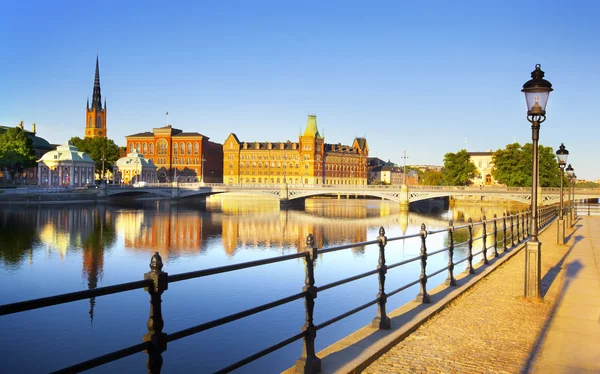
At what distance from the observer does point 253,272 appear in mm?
22234

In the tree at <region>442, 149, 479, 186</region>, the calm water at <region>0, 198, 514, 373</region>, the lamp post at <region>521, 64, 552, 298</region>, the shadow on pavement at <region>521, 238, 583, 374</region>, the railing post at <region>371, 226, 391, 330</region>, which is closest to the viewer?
the shadow on pavement at <region>521, 238, 583, 374</region>

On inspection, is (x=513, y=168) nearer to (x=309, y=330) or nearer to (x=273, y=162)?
(x=273, y=162)

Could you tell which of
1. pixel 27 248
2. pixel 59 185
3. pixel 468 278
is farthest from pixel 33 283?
pixel 59 185

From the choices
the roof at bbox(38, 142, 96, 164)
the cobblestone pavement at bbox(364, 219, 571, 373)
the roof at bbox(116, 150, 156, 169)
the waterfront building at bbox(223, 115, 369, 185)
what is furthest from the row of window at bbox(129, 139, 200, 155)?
the cobblestone pavement at bbox(364, 219, 571, 373)

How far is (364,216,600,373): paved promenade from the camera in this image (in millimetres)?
5809

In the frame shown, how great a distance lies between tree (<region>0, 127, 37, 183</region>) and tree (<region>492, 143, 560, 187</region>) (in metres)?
75.1

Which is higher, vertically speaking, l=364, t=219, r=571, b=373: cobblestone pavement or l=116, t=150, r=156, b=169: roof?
l=116, t=150, r=156, b=169: roof

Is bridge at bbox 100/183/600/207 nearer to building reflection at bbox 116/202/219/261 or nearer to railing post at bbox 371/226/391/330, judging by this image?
building reflection at bbox 116/202/219/261

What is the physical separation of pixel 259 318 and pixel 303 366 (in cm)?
1060

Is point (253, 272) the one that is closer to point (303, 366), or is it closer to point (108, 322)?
point (108, 322)

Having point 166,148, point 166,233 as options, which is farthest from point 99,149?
point 166,233

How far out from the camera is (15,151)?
79.1m

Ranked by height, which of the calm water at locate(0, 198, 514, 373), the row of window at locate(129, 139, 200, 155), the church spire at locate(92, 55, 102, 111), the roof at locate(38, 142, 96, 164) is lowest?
the calm water at locate(0, 198, 514, 373)

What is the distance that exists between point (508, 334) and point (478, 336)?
467 millimetres
